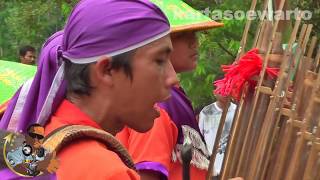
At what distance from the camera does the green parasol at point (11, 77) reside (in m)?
2.67

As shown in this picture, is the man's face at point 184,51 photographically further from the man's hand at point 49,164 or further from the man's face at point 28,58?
the man's face at point 28,58

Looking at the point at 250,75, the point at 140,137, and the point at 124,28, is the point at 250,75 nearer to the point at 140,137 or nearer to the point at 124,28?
the point at 140,137

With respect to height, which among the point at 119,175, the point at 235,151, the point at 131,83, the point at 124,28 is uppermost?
the point at 124,28

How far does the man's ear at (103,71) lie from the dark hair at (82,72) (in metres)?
0.01

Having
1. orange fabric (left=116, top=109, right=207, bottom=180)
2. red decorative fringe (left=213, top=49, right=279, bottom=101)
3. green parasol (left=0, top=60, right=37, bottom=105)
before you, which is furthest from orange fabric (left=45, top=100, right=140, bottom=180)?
green parasol (left=0, top=60, right=37, bottom=105)

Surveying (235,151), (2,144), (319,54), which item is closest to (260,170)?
(235,151)

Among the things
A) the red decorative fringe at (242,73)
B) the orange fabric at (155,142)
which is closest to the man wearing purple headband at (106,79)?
the orange fabric at (155,142)

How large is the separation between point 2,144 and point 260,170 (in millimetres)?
1236

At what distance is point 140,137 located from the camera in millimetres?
2324

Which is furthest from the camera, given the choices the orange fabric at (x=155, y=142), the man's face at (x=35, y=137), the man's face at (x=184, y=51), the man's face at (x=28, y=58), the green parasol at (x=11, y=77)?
the man's face at (x=28, y=58)

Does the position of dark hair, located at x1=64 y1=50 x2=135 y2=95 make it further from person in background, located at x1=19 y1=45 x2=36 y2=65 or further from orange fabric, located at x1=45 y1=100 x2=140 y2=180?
person in background, located at x1=19 y1=45 x2=36 y2=65

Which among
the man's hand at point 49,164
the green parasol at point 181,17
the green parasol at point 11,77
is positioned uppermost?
the man's hand at point 49,164

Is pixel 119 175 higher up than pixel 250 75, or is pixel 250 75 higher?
pixel 119 175

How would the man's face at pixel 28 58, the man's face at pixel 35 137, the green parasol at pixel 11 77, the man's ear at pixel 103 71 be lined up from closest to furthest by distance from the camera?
the man's face at pixel 35 137
the man's ear at pixel 103 71
the green parasol at pixel 11 77
the man's face at pixel 28 58
